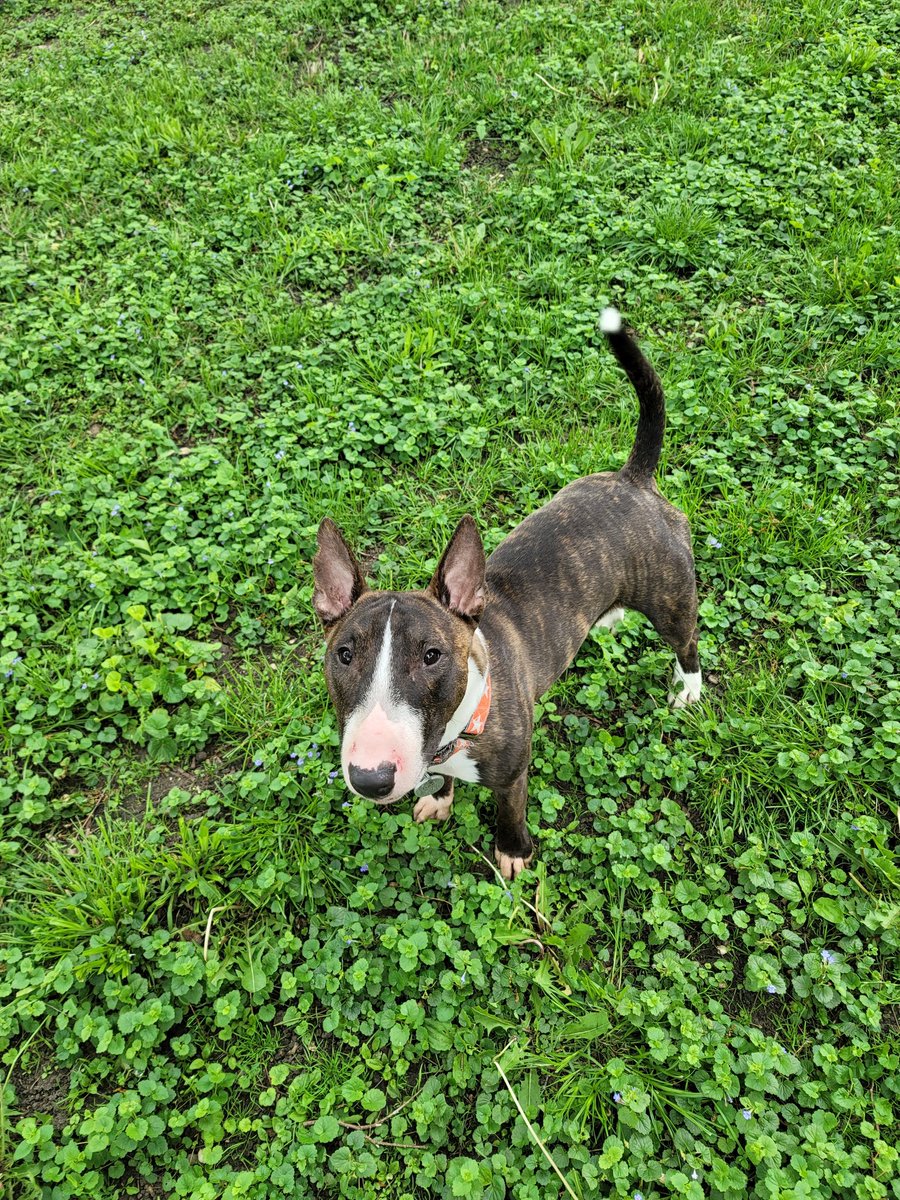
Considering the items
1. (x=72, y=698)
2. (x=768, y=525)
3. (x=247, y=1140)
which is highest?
(x=768, y=525)

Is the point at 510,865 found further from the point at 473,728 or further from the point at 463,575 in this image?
the point at 463,575

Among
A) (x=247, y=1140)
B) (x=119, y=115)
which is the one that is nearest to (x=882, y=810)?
Answer: (x=247, y=1140)

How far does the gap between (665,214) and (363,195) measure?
2.18m

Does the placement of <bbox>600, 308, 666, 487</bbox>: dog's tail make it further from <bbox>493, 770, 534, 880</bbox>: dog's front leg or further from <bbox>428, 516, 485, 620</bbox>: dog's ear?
<bbox>493, 770, 534, 880</bbox>: dog's front leg

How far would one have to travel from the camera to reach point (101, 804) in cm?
324

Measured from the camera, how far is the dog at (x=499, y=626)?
7.14 ft

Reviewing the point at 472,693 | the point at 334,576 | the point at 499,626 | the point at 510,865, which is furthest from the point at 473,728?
the point at 510,865

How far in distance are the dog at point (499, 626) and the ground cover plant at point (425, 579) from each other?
442 millimetres

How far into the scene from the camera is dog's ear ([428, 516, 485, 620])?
2414 mm

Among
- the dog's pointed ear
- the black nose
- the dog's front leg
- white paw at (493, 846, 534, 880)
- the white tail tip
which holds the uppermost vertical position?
the white tail tip

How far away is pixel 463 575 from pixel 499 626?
0.36 meters

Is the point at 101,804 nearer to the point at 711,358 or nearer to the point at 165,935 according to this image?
the point at 165,935

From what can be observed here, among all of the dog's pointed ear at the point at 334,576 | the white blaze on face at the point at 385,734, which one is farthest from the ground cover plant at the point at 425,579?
the white blaze on face at the point at 385,734

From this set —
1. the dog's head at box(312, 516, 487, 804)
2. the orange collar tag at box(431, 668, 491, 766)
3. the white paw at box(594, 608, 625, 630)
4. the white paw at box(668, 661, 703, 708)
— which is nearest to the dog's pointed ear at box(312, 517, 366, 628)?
the dog's head at box(312, 516, 487, 804)
